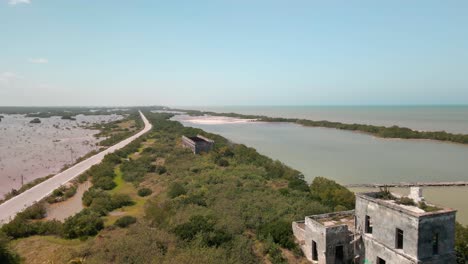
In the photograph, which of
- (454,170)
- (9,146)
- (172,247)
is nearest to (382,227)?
(172,247)

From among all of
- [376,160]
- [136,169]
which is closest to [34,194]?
[136,169]

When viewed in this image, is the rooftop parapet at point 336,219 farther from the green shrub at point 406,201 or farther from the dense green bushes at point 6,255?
the dense green bushes at point 6,255

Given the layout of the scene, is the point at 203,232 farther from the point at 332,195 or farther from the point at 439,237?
the point at 332,195

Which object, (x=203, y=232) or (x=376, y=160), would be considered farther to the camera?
(x=376, y=160)

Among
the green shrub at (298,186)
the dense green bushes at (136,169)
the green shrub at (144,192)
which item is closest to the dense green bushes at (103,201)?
the green shrub at (144,192)

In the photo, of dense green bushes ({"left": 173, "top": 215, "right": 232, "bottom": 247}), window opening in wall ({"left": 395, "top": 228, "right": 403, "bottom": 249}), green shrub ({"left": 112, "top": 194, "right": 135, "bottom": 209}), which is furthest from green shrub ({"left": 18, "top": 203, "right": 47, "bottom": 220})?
window opening in wall ({"left": 395, "top": 228, "right": 403, "bottom": 249})

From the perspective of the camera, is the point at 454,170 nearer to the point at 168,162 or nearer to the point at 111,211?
the point at 168,162

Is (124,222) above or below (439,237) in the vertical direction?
below

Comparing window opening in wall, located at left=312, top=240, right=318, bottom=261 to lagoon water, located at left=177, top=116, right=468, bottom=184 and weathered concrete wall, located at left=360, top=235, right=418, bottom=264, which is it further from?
lagoon water, located at left=177, top=116, right=468, bottom=184
